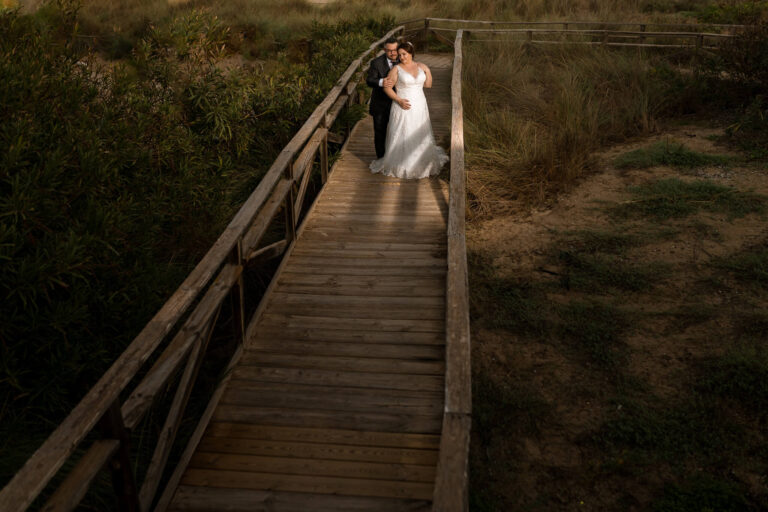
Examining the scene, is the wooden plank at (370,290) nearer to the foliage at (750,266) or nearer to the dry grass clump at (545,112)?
the foliage at (750,266)

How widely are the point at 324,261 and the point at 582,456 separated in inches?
109

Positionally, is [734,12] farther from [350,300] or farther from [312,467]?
[312,467]

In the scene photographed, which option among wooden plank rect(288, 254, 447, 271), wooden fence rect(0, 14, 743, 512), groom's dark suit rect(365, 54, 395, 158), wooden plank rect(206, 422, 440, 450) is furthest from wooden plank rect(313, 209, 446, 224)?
wooden plank rect(206, 422, 440, 450)

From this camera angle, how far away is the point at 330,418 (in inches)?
165

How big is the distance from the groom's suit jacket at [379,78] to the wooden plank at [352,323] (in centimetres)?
405

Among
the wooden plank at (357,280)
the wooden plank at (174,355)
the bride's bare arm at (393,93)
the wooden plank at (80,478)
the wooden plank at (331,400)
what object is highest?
the bride's bare arm at (393,93)

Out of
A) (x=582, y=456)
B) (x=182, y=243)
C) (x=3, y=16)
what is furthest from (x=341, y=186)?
(x=582, y=456)

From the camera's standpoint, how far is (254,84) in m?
9.97

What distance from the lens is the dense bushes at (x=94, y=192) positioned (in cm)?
421

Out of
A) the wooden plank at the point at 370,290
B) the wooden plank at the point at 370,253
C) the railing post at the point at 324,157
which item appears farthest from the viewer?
the railing post at the point at 324,157

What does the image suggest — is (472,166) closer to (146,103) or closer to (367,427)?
(146,103)

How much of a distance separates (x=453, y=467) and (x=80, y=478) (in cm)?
151

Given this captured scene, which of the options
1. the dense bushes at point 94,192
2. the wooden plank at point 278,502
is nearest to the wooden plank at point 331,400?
the wooden plank at point 278,502

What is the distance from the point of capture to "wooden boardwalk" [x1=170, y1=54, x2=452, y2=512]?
3.68 metres
